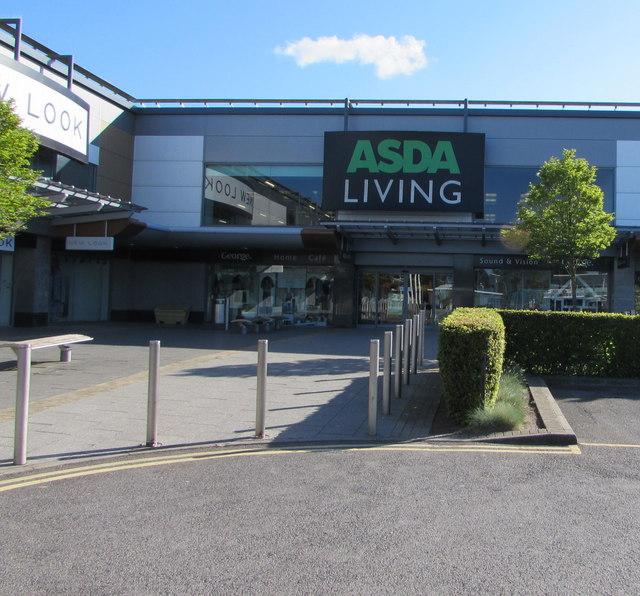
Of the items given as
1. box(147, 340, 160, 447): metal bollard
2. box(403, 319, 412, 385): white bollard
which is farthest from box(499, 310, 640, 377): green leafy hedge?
box(147, 340, 160, 447): metal bollard

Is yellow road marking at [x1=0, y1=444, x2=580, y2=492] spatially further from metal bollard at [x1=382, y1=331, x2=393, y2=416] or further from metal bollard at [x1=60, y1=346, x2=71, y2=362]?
metal bollard at [x1=60, y1=346, x2=71, y2=362]

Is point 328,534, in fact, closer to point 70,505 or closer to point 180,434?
point 70,505

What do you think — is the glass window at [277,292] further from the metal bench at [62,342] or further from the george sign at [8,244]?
the metal bench at [62,342]

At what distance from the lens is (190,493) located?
4.61 metres

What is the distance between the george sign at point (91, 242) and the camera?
17019 mm

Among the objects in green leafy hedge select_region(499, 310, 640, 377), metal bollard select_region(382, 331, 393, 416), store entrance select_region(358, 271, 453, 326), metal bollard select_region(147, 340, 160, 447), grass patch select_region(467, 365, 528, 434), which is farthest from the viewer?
store entrance select_region(358, 271, 453, 326)

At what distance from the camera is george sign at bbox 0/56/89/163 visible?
16141mm

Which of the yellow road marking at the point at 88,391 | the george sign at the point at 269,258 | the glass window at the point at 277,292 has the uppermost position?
the george sign at the point at 269,258

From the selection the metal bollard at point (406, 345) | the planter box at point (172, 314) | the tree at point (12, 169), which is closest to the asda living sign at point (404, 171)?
the planter box at point (172, 314)

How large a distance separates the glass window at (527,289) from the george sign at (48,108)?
1525 centimetres

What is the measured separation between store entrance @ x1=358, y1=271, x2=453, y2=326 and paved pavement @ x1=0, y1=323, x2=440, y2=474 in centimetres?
940

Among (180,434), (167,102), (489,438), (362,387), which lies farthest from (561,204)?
(167,102)

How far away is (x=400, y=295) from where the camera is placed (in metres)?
24.1

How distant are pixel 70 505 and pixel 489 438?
13.5 feet
